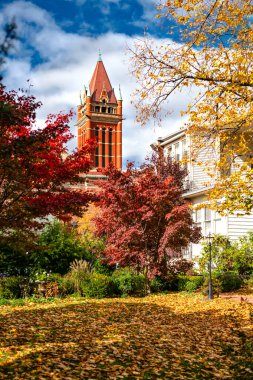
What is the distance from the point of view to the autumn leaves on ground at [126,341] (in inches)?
270

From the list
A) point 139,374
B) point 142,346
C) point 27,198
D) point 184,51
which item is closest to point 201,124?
point 184,51

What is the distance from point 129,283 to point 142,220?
2270 millimetres

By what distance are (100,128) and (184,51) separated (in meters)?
96.0

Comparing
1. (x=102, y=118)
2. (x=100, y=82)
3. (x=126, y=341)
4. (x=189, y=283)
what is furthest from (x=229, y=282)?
(x=100, y=82)

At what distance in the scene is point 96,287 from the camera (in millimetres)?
16078

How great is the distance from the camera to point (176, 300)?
Answer: 15.6 meters

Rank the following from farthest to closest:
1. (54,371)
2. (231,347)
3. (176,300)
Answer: (176,300) < (231,347) < (54,371)

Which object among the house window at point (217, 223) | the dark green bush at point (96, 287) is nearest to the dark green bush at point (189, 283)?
the dark green bush at point (96, 287)

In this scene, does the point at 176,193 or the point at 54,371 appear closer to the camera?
the point at 54,371

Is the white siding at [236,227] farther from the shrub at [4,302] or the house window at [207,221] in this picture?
the shrub at [4,302]

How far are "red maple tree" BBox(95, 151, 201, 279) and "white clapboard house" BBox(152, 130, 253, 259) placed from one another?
4.80 feet

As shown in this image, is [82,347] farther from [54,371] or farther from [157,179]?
[157,179]

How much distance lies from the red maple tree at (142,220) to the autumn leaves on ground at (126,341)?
330cm

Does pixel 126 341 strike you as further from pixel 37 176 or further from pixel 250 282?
pixel 250 282
